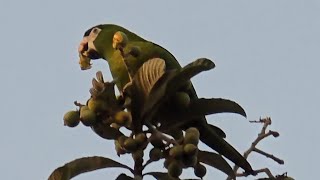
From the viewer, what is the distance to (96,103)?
2037 mm

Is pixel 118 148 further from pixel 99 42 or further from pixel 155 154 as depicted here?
pixel 99 42

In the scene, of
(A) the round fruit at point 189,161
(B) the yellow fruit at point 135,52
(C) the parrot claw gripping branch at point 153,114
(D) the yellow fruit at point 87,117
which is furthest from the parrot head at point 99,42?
(A) the round fruit at point 189,161

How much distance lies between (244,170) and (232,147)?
237 mm

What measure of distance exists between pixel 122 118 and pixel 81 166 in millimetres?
240

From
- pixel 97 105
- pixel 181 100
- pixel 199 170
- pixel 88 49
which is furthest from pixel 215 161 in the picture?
pixel 88 49

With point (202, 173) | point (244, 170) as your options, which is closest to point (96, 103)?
point (202, 173)

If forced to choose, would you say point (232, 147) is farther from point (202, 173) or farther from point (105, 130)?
point (105, 130)

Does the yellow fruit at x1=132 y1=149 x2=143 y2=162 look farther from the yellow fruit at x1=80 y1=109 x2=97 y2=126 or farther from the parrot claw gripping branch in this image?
the yellow fruit at x1=80 y1=109 x2=97 y2=126

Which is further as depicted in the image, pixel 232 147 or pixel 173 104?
pixel 232 147

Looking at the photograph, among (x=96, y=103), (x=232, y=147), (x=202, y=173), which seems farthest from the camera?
(x=232, y=147)

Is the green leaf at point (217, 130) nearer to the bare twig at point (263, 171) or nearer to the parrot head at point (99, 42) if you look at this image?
the bare twig at point (263, 171)

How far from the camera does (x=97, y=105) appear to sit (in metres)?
2.03

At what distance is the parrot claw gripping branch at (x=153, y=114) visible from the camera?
2.02m

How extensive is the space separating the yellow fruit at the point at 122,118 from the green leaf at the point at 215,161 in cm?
37
